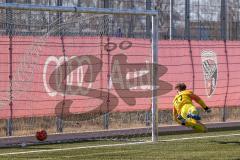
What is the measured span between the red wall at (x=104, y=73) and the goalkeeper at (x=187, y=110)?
2.63 meters

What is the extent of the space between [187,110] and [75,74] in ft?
10.8

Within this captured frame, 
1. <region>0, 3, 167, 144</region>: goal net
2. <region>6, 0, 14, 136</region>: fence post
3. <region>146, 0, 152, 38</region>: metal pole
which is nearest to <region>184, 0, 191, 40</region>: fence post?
<region>146, 0, 152, 38</region>: metal pole

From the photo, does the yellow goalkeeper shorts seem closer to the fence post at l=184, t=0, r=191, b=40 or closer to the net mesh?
the net mesh

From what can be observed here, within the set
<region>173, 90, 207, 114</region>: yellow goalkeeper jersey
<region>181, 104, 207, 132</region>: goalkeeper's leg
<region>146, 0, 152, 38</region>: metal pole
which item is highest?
<region>146, 0, 152, 38</region>: metal pole

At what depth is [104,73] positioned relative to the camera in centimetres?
1889

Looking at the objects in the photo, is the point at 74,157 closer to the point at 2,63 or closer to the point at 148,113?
the point at 2,63

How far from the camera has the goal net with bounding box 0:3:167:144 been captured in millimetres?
16969

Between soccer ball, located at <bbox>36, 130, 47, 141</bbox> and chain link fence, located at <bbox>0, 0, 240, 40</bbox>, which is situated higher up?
chain link fence, located at <bbox>0, 0, 240, 40</bbox>

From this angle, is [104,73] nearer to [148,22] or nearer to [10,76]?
[148,22]

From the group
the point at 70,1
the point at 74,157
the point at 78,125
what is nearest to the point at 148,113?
the point at 78,125

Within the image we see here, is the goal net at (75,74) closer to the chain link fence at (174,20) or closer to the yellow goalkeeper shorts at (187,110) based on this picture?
the chain link fence at (174,20)

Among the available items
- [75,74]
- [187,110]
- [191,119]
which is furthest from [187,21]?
[191,119]

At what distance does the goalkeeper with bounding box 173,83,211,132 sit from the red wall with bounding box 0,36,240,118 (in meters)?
2.63

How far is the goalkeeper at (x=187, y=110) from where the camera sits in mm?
16469
